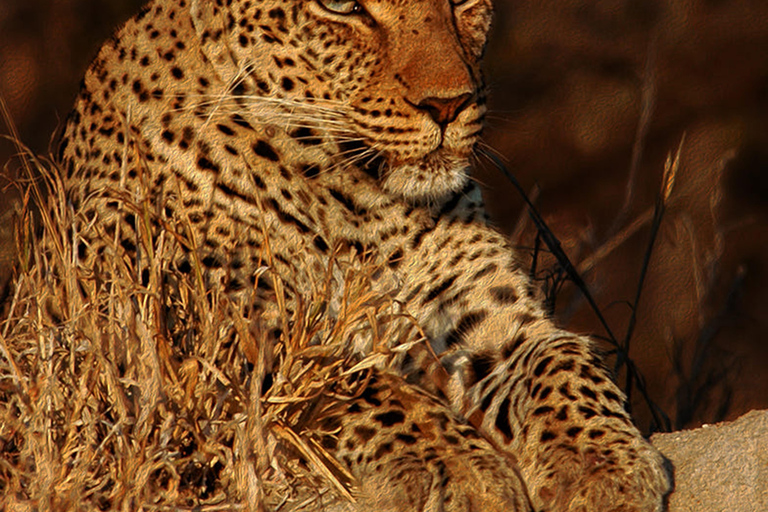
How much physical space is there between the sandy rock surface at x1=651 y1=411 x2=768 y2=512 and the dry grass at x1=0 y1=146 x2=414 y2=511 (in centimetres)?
81

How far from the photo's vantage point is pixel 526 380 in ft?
13.2

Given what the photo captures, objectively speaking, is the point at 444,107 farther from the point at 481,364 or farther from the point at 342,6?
the point at 481,364

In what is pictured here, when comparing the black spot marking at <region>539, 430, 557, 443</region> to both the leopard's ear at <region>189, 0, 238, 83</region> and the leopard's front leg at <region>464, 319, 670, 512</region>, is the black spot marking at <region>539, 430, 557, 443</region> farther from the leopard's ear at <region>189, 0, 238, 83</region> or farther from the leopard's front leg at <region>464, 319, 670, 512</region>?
the leopard's ear at <region>189, 0, 238, 83</region>

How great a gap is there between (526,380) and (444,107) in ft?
2.65

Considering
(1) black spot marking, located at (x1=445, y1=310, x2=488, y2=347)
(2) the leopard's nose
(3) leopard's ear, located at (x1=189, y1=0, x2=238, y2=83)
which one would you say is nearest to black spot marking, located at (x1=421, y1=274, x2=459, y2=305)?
(1) black spot marking, located at (x1=445, y1=310, x2=488, y2=347)

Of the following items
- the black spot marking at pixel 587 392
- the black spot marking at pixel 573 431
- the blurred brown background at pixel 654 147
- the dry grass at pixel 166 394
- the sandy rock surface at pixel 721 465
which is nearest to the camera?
the dry grass at pixel 166 394

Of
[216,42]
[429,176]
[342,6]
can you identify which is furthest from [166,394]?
[342,6]

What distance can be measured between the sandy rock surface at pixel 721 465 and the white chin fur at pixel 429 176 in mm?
913

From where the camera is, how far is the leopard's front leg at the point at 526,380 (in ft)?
11.2

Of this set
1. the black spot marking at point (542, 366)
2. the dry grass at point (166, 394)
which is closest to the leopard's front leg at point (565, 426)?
the black spot marking at point (542, 366)

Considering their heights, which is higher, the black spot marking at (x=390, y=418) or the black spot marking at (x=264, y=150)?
the black spot marking at (x=264, y=150)

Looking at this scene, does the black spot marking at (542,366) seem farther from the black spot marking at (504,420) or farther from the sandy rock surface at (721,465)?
the sandy rock surface at (721,465)

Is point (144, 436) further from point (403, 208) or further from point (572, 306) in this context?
point (572, 306)

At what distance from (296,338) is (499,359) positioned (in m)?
1.08
